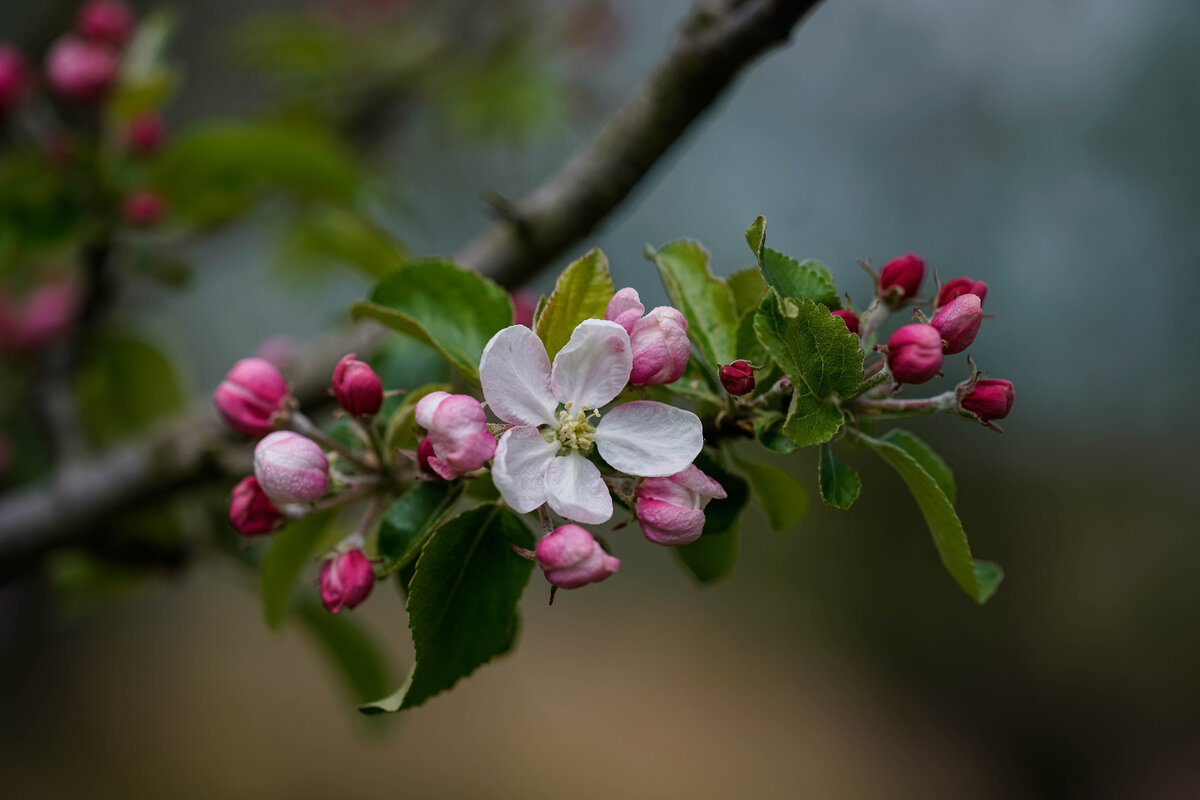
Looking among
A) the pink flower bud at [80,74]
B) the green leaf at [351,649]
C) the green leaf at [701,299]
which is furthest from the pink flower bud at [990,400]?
the pink flower bud at [80,74]

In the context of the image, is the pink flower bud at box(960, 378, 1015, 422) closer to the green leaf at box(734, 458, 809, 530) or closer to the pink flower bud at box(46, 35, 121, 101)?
the green leaf at box(734, 458, 809, 530)

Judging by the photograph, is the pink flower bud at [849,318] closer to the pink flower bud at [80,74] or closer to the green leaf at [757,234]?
the green leaf at [757,234]

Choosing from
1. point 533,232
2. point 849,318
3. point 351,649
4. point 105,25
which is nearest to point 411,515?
point 849,318

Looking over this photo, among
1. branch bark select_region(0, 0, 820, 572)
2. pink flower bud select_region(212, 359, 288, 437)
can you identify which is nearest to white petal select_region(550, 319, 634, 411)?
pink flower bud select_region(212, 359, 288, 437)

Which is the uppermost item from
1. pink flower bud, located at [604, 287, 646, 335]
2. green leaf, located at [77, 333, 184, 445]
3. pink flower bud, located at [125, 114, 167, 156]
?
pink flower bud, located at [125, 114, 167, 156]

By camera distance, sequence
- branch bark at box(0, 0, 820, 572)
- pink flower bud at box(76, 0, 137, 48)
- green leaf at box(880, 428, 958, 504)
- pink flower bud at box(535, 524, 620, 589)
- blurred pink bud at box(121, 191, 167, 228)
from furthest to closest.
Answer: pink flower bud at box(76, 0, 137, 48), blurred pink bud at box(121, 191, 167, 228), branch bark at box(0, 0, 820, 572), green leaf at box(880, 428, 958, 504), pink flower bud at box(535, 524, 620, 589)

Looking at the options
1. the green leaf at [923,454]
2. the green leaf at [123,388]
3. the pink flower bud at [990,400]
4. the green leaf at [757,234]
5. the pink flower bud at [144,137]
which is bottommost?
the green leaf at [123,388]

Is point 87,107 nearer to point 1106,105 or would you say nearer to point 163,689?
point 163,689

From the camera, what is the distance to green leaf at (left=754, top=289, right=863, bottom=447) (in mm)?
394

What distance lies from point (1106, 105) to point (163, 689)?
13.6 ft

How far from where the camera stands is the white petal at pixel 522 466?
0.38 meters

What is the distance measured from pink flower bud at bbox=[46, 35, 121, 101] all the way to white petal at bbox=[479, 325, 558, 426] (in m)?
1.00

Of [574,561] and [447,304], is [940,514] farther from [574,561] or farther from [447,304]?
[447,304]

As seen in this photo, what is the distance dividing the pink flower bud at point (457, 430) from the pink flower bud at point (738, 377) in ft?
0.39
